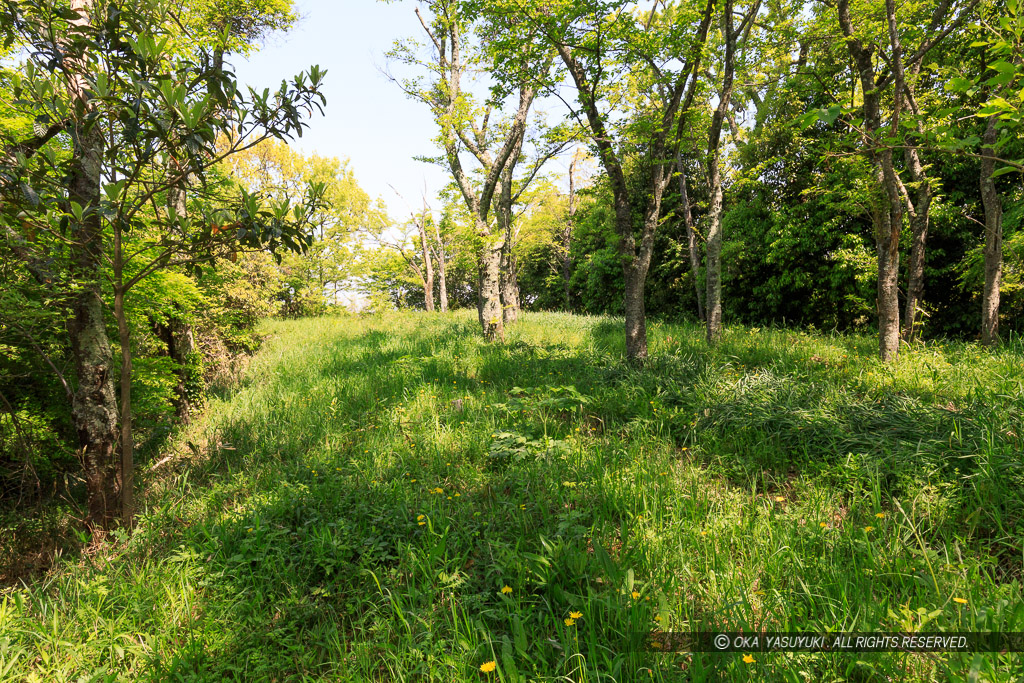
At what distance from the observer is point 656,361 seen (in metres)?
6.33

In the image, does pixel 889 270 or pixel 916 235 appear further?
pixel 916 235

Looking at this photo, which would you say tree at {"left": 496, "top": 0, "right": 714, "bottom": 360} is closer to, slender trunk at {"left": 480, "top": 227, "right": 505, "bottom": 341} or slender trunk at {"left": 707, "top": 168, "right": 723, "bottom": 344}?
slender trunk at {"left": 707, "top": 168, "right": 723, "bottom": 344}

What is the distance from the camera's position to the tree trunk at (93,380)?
3.24m

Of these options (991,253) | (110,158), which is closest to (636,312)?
(991,253)

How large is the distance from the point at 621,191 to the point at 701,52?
193cm

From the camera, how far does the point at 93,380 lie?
3.34 metres

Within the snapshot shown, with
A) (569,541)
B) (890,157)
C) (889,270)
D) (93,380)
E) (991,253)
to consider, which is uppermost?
(890,157)

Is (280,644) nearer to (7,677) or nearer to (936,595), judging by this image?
(7,677)

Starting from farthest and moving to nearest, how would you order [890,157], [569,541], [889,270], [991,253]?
[991,253], [889,270], [890,157], [569,541]

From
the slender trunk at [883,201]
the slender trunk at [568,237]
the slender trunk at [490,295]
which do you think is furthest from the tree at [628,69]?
the slender trunk at [568,237]

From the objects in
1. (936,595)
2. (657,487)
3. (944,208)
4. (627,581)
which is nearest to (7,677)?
(627,581)

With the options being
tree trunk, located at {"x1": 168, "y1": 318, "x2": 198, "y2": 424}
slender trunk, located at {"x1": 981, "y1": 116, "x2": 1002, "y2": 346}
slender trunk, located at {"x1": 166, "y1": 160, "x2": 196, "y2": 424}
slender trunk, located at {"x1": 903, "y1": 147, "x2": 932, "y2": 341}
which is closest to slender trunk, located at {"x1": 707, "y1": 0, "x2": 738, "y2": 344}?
slender trunk, located at {"x1": 903, "y1": 147, "x2": 932, "y2": 341}

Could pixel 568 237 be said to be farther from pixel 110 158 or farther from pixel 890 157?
pixel 110 158

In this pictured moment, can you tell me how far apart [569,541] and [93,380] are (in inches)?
150
